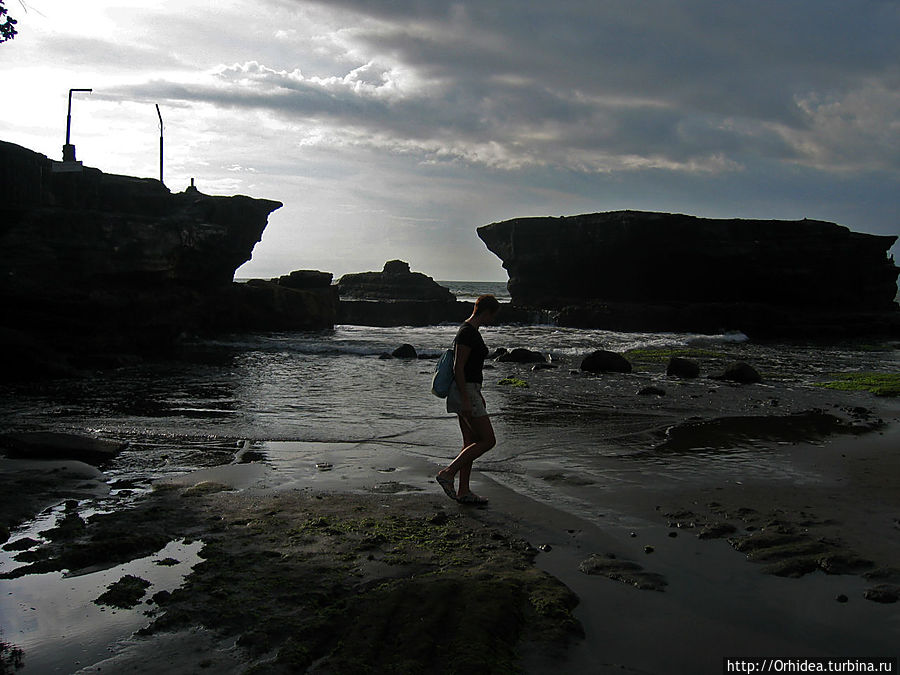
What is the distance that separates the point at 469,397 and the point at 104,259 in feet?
78.7

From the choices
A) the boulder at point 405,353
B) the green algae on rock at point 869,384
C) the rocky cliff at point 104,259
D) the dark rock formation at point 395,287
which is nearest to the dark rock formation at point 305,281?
the rocky cliff at point 104,259

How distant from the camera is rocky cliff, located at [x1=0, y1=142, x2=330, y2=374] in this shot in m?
22.7

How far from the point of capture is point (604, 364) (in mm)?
19266

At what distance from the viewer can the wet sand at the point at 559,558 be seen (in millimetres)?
3754

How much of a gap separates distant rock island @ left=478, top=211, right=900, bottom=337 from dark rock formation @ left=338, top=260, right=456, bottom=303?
1002 cm

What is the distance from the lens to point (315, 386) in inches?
619

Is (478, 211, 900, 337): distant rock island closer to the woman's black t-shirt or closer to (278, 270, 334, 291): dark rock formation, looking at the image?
(278, 270, 334, 291): dark rock formation

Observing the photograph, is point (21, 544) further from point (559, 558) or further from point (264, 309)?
point (264, 309)

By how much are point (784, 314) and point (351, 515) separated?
4172 cm

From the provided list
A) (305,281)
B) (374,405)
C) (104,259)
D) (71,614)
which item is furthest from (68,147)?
(71,614)

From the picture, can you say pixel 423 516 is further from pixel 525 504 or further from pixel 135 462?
pixel 135 462

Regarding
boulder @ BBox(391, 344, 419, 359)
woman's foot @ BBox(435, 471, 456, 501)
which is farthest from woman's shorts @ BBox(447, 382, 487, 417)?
boulder @ BBox(391, 344, 419, 359)

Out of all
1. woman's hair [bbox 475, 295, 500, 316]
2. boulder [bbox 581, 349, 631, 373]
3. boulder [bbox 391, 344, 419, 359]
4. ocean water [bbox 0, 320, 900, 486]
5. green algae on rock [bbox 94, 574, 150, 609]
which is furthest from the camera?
boulder [bbox 391, 344, 419, 359]

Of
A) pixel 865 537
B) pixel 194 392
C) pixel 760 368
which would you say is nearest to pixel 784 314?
pixel 760 368
